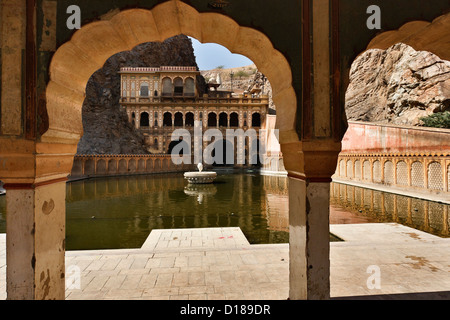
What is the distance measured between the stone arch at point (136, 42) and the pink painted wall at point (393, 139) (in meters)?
14.1

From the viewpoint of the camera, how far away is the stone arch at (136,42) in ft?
9.26

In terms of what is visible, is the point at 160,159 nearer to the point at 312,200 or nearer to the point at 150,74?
the point at 150,74

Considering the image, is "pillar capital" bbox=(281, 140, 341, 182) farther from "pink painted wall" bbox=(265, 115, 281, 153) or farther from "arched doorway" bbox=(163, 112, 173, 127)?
"arched doorway" bbox=(163, 112, 173, 127)

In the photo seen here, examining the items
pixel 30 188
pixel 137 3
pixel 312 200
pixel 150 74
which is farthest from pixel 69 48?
pixel 150 74

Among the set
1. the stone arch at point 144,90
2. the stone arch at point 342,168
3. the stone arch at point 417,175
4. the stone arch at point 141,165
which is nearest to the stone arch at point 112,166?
the stone arch at point 141,165

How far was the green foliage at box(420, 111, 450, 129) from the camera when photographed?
1858 centimetres

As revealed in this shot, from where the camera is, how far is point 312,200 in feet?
9.67

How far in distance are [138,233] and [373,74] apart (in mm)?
29605

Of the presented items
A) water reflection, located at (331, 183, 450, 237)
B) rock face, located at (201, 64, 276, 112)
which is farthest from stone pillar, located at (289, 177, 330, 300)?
rock face, located at (201, 64, 276, 112)

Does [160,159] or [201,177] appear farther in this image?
[160,159]

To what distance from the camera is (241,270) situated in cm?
452

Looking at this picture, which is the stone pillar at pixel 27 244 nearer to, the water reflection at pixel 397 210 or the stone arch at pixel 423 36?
the stone arch at pixel 423 36

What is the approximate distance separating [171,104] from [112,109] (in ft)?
28.8

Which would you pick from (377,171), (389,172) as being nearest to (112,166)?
(377,171)
